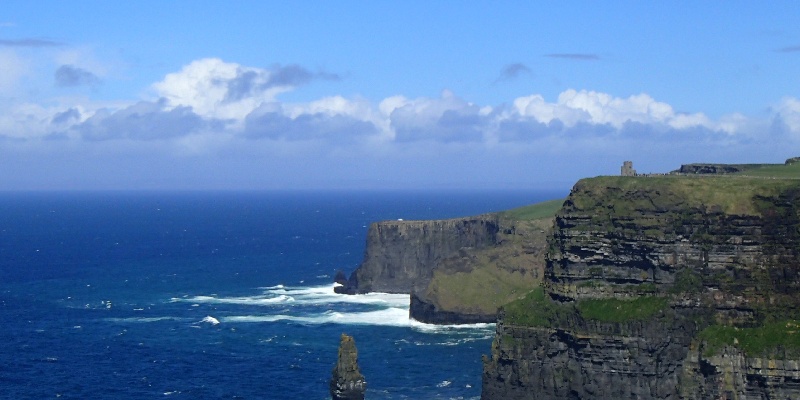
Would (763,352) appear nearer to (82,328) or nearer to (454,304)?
(454,304)

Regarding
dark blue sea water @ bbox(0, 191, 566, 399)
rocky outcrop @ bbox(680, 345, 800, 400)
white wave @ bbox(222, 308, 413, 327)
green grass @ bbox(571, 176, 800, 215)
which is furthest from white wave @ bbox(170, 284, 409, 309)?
rocky outcrop @ bbox(680, 345, 800, 400)

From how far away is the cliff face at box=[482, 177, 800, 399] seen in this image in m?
99.4

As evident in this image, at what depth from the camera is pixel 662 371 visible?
103812mm

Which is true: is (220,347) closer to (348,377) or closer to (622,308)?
(348,377)

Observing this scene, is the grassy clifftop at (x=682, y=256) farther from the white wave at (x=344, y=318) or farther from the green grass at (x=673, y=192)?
the white wave at (x=344, y=318)

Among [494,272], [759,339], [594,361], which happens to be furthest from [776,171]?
[494,272]

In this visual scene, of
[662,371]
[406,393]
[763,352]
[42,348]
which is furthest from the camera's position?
[42,348]

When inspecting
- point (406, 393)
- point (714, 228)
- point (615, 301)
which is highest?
point (714, 228)

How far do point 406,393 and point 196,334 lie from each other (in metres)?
44.9

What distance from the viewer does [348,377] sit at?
112m

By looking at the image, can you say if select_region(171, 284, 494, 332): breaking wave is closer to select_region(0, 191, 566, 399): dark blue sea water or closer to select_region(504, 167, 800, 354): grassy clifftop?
select_region(0, 191, 566, 399): dark blue sea water

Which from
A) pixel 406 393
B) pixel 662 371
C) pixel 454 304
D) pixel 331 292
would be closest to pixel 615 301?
pixel 662 371

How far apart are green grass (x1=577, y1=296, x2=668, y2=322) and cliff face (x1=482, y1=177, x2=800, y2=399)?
146mm

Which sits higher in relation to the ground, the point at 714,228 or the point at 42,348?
the point at 714,228
